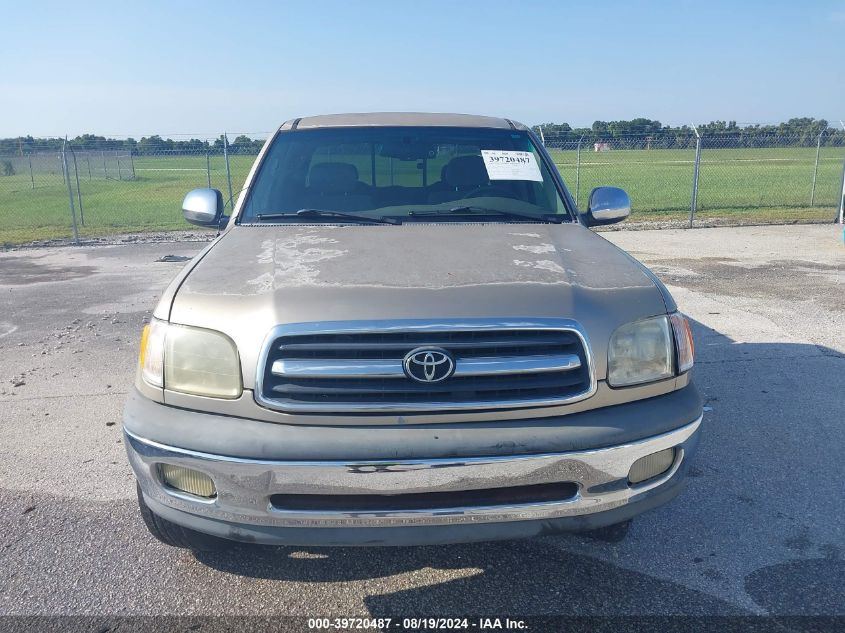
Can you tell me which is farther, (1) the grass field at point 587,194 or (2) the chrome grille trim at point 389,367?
(1) the grass field at point 587,194

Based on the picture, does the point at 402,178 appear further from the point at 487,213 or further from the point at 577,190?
the point at 577,190

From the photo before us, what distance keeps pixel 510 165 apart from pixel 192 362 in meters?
2.34

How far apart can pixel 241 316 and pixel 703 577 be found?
2067mm

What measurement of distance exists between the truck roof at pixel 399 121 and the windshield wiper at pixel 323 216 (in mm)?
811

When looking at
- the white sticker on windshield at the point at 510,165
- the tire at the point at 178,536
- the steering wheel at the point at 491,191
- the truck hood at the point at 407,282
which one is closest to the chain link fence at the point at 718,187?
the white sticker on windshield at the point at 510,165

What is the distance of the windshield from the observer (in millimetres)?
3932

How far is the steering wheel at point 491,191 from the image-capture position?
4090mm

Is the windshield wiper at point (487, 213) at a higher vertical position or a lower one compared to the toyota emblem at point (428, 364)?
higher

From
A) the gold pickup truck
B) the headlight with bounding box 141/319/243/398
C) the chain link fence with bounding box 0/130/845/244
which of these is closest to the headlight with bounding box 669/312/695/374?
the gold pickup truck

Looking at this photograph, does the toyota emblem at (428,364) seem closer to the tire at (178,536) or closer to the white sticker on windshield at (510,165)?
the tire at (178,536)

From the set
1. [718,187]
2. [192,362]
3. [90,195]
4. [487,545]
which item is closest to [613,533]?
[487,545]

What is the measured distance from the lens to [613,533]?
10.3 feet

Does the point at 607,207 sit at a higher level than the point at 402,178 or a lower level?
lower

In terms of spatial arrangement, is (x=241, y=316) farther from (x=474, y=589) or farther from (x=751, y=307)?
(x=751, y=307)
